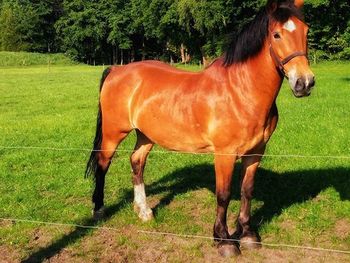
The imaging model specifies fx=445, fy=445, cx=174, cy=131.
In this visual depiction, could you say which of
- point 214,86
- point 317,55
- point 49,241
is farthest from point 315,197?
point 317,55

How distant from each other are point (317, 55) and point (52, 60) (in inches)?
1647

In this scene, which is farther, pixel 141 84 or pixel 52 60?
pixel 52 60

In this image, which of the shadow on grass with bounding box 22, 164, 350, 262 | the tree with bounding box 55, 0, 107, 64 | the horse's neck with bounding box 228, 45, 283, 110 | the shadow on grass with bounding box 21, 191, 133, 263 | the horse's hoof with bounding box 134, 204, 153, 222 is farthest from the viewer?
the tree with bounding box 55, 0, 107, 64

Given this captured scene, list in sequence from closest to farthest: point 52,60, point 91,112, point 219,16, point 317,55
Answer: point 91,112 < point 317,55 < point 219,16 < point 52,60

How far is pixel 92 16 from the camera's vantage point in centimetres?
7888

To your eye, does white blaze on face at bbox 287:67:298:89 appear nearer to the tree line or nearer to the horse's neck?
the horse's neck

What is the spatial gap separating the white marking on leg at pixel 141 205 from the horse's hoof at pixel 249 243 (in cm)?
140

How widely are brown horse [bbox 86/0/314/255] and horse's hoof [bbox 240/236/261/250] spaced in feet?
0.04

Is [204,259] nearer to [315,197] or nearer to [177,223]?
[177,223]

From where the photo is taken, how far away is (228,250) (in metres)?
4.93

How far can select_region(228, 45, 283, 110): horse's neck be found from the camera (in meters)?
4.55

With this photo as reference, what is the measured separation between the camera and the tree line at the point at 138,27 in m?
48.0

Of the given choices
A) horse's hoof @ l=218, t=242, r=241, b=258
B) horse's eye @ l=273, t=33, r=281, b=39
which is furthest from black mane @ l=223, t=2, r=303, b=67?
horse's hoof @ l=218, t=242, r=241, b=258

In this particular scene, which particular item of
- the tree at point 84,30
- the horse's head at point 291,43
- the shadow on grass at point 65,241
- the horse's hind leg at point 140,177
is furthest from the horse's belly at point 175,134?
the tree at point 84,30
